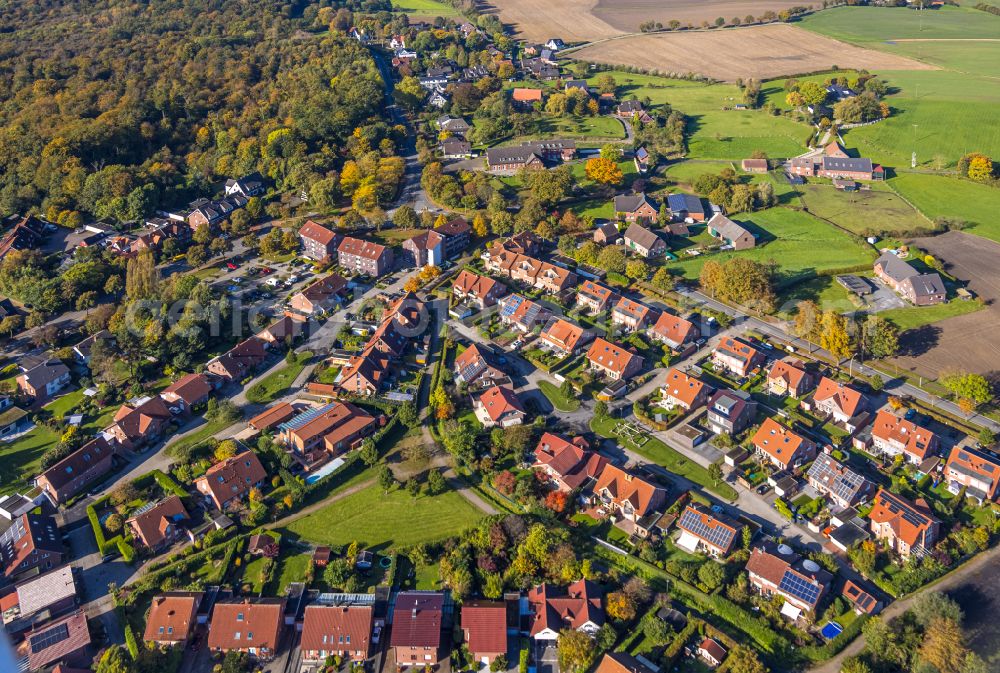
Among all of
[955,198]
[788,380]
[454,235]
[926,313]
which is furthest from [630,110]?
[788,380]

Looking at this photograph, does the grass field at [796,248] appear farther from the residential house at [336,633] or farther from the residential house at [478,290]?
the residential house at [336,633]

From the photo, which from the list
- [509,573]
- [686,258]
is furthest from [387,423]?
[686,258]

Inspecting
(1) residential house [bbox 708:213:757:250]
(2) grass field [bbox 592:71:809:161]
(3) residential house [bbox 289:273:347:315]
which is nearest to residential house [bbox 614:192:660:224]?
(1) residential house [bbox 708:213:757:250]

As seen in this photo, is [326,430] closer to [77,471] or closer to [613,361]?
[77,471]

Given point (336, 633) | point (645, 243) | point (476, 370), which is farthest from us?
point (645, 243)

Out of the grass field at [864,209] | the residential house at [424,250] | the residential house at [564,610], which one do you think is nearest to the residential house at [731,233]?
the grass field at [864,209]

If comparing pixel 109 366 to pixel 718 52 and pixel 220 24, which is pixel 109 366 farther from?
pixel 718 52
